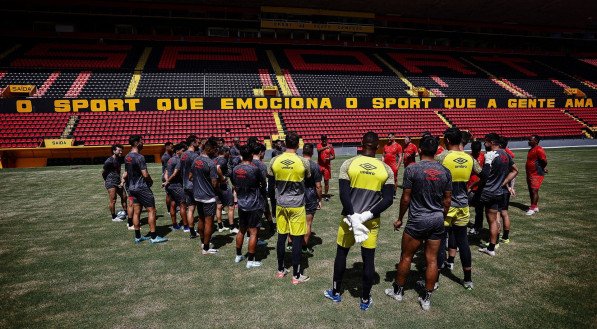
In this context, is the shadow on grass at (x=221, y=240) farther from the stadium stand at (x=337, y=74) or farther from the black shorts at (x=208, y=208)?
the stadium stand at (x=337, y=74)

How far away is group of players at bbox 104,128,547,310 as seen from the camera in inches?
158

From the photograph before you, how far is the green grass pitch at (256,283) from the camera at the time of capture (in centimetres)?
408

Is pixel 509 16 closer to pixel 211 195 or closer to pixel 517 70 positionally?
pixel 517 70

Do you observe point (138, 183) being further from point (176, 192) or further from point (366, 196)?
point (366, 196)

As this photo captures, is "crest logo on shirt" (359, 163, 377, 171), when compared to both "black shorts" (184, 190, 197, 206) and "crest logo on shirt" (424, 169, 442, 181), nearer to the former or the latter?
"crest logo on shirt" (424, 169, 442, 181)

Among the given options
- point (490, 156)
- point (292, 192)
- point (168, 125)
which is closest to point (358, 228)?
point (292, 192)

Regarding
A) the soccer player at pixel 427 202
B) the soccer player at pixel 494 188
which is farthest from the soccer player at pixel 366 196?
the soccer player at pixel 494 188

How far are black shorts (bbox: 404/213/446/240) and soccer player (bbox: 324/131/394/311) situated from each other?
1.54ft

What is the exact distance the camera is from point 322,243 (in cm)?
662

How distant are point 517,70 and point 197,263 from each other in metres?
Result: 43.0

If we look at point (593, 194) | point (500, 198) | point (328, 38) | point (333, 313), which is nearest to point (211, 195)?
point (333, 313)

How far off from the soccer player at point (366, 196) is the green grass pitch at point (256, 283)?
0.95 meters

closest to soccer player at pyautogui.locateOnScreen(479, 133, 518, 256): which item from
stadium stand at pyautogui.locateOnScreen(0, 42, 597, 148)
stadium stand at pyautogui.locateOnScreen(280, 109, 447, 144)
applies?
stadium stand at pyautogui.locateOnScreen(280, 109, 447, 144)

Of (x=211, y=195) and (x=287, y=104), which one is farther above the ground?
(x=287, y=104)
